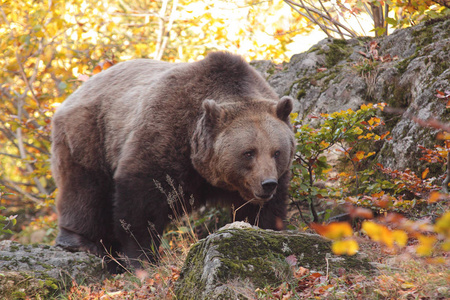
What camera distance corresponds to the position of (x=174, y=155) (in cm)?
558

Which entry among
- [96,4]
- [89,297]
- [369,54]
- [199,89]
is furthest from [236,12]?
[89,297]

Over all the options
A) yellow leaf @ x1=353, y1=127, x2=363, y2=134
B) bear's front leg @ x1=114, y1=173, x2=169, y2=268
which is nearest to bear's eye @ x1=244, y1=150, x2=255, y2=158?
bear's front leg @ x1=114, y1=173, x2=169, y2=268

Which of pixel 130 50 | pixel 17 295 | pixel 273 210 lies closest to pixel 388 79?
pixel 273 210

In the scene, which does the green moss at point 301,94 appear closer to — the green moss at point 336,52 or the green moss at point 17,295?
the green moss at point 336,52

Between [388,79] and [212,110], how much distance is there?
10.1ft

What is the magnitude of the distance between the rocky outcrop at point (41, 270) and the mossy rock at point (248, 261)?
4.28ft

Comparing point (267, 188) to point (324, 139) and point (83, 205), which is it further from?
point (83, 205)

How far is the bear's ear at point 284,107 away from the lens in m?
5.52

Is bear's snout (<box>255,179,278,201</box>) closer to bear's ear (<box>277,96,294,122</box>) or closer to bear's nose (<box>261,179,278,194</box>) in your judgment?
bear's nose (<box>261,179,278,194</box>)

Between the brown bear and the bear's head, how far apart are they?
12 mm

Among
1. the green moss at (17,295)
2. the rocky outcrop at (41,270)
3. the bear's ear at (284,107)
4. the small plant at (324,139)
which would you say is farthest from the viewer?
the small plant at (324,139)

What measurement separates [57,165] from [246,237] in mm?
4120

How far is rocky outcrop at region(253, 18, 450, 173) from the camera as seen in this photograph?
19.1 ft

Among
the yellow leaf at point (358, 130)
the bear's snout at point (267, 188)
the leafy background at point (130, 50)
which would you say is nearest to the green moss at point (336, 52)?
the leafy background at point (130, 50)
